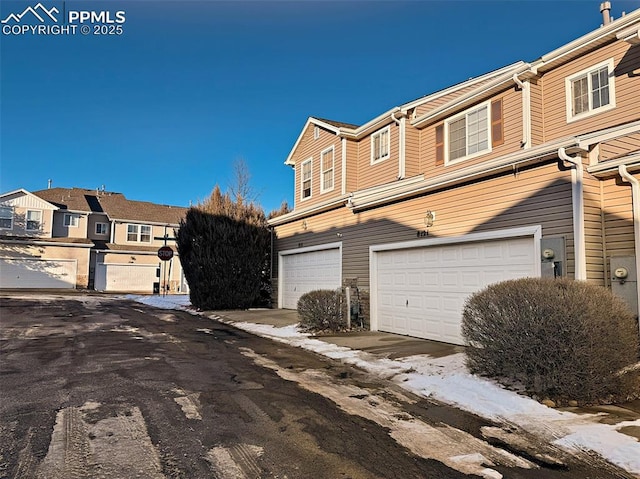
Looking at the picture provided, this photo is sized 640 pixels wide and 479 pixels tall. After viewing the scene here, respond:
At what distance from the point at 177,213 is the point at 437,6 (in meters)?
31.4

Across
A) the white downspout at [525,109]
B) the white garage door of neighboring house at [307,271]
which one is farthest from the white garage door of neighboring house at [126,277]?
the white downspout at [525,109]

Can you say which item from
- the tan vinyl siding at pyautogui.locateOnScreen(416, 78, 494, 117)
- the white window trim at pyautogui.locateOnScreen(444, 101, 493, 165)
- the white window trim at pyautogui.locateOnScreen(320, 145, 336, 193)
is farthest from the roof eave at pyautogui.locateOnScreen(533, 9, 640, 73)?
the white window trim at pyautogui.locateOnScreen(320, 145, 336, 193)

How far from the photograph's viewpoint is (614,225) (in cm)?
724

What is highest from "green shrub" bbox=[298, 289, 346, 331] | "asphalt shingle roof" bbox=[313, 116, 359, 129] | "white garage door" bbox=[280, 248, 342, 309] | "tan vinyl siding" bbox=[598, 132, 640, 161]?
"asphalt shingle roof" bbox=[313, 116, 359, 129]

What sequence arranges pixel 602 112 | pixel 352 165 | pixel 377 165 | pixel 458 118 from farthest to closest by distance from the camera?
pixel 352 165, pixel 377 165, pixel 458 118, pixel 602 112

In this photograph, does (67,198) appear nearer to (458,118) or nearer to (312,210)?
(312,210)

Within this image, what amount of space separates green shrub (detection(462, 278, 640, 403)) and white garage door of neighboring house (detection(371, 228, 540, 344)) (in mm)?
2327

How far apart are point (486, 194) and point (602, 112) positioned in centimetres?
407

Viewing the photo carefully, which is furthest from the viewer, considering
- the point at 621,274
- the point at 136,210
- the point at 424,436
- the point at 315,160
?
the point at 136,210

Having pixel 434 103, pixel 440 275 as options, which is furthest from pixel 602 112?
pixel 434 103

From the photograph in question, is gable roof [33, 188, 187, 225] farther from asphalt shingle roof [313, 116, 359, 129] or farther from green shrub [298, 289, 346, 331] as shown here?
green shrub [298, 289, 346, 331]

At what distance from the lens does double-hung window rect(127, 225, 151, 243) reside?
114 ft

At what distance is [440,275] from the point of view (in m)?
9.74

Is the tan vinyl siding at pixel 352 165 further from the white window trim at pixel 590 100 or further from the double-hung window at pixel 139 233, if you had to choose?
the double-hung window at pixel 139 233
